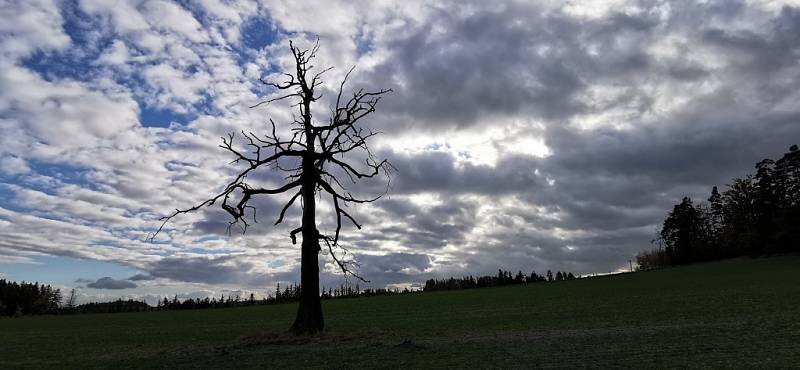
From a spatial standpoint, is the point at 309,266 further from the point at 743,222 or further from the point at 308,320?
the point at 743,222

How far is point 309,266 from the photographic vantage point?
22.9 metres

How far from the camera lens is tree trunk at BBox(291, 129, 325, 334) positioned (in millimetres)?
22016

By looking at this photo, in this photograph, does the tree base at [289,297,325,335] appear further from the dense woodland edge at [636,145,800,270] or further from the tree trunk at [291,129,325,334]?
the dense woodland edge at [636,145,800,270]

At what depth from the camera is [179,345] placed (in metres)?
21.9

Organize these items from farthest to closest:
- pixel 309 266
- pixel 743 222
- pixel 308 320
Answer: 1. pixel 743 222
2. pixel 309 266
3. pixel 308 320

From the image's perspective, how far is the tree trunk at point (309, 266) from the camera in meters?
22.0

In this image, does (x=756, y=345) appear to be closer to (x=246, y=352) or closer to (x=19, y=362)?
(x=246, y=352)

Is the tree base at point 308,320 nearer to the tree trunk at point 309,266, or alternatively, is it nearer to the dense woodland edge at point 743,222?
the tree trunk at point 309,266

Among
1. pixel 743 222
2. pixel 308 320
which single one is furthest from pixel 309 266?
pixel 743 222

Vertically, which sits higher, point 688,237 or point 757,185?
point 757,185

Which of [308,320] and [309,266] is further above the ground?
[309,266]

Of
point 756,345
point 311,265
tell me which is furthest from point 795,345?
point 311,265

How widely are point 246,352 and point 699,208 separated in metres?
127

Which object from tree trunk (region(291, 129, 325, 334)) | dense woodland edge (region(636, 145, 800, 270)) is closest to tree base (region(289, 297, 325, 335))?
tree trunk (region(291, 129, 325, 334))
